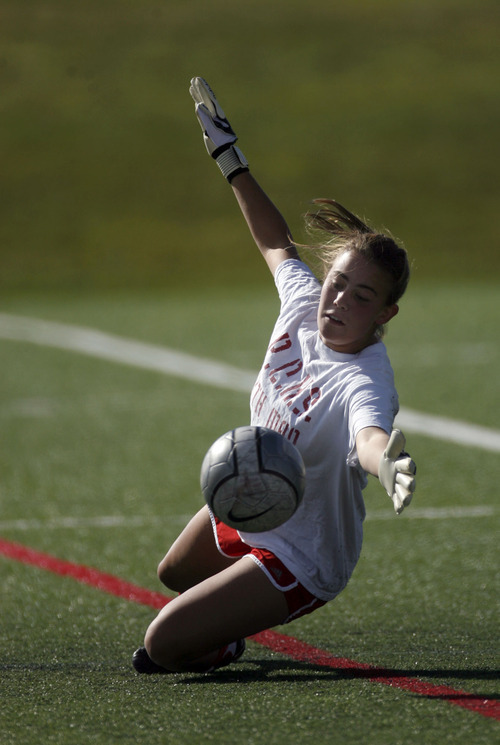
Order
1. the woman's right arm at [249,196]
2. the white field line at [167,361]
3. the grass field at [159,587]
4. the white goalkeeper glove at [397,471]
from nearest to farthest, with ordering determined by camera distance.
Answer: the white goalkeeper glove at [397,471]
the grass field at [159,587]
the woman's right arm at [249,196]
the white field line at [167,361]

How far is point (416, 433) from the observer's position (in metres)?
7.45

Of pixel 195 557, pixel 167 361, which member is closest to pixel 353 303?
pixel 195 557

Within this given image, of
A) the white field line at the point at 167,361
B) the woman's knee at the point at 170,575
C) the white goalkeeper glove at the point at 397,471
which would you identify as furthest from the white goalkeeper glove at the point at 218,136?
the white field line at the point at 167,361

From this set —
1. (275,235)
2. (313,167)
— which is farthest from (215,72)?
(275,235)

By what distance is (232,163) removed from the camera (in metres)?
4.19

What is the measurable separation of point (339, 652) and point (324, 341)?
0.98 m

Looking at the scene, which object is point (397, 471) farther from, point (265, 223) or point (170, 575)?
point (265, 223)

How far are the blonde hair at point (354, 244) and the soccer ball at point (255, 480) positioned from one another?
1.98 feet

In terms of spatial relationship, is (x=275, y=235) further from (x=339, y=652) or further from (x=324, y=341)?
(x=339, y=652)

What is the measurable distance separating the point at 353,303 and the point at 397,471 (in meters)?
0.76

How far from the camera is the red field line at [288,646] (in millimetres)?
3057

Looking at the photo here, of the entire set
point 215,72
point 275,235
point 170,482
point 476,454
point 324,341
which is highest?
point 215,72

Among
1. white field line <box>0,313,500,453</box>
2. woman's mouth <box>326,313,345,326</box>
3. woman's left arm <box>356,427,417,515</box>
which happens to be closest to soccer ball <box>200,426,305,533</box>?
woman's left arm <box>356,427,417,515</box>

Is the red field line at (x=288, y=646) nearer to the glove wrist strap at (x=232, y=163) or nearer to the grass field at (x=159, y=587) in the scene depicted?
the grass field at (x=159, y=587)
